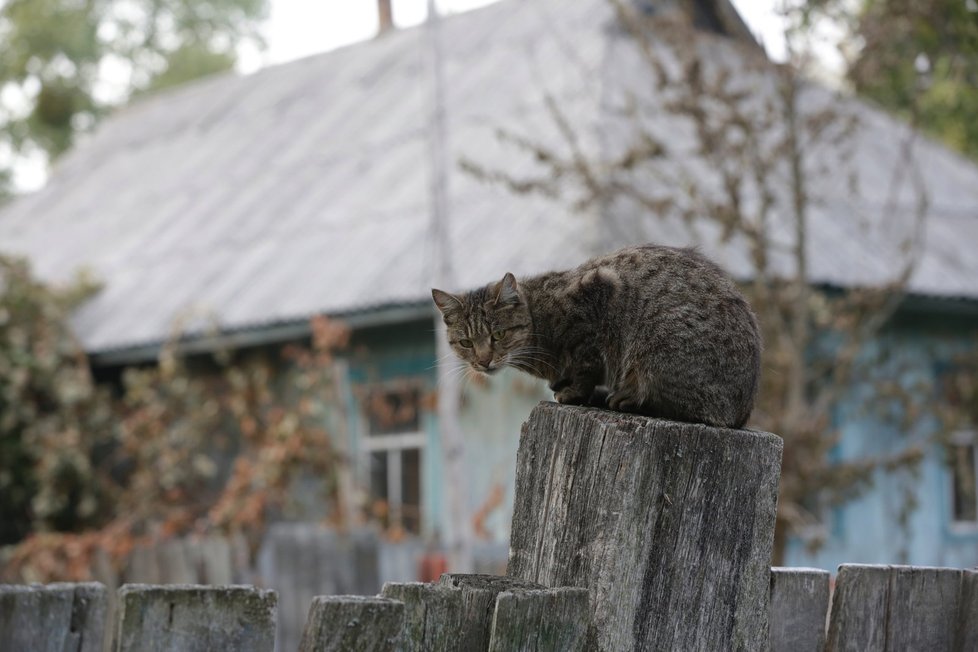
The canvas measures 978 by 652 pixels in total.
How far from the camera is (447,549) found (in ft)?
31.8

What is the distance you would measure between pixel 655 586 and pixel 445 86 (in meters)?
12.8

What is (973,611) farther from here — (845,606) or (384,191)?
(384,191)

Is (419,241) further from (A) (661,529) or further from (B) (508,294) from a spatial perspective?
(A) (661,529)

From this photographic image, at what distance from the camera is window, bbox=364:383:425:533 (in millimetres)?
12797

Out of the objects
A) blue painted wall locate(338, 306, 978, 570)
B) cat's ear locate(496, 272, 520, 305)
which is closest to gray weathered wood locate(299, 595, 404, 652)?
cat's ear locate(496, 272, 520, 305)

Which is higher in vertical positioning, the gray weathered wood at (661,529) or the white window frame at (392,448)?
the white window frame at (392,448)

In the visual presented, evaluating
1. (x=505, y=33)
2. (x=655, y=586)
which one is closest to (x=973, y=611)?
(x=655, y=586)

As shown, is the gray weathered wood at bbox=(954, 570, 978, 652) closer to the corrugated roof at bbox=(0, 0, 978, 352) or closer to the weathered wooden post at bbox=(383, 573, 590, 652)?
the weathered wooden post at bbox=(383, 573, 590, 652)

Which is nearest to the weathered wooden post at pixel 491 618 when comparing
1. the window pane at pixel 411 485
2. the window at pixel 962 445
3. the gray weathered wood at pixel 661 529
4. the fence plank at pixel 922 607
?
the gray weathered wood at pixel 661 529

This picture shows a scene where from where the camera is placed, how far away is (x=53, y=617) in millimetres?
2484

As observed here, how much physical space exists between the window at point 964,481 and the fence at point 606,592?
1054cm

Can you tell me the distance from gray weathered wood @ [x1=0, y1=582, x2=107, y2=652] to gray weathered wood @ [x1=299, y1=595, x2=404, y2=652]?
1.42ft

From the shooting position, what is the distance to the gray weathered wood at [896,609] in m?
3.02

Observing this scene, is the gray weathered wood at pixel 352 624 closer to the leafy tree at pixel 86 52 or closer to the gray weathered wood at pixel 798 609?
the gray weathered wood at pixel 798 609
